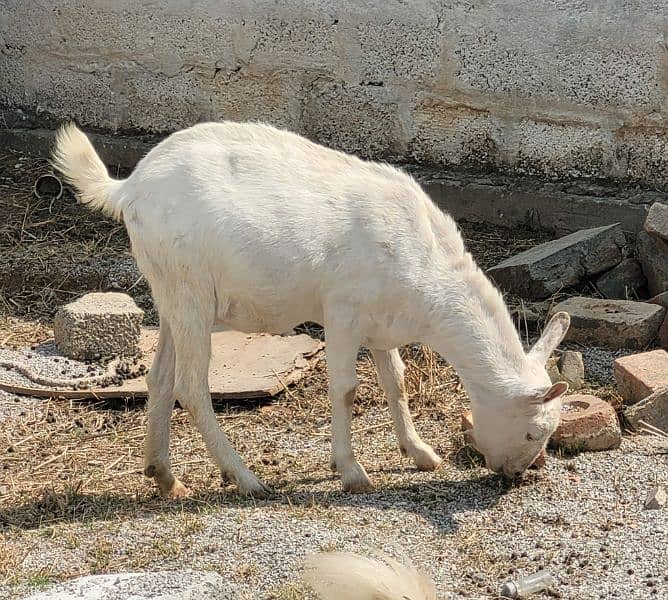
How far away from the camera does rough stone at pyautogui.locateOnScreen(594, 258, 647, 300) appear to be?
7.40 meters

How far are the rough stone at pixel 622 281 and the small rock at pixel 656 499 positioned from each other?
2.52m

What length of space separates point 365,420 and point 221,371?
0.92 metres

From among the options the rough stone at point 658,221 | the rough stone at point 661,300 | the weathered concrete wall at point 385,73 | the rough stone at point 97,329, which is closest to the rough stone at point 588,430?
the rough stone at point 661,300

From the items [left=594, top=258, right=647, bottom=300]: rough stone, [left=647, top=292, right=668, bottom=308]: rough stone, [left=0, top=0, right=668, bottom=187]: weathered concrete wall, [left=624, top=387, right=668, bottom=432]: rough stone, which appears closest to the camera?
[left=624, top=387, right=668, bottom=432]: rough stone

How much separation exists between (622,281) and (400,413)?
95.4 inches

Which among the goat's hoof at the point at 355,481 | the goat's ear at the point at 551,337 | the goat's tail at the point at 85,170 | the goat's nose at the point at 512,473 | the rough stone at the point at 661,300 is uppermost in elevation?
the goat's tail at the point at 85,170

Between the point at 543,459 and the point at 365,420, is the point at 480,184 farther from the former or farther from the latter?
the point at 543,459

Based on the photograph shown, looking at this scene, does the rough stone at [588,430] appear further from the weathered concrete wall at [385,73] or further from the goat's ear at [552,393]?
the weathered concrete wall at [385,73]

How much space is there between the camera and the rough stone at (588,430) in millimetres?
5500

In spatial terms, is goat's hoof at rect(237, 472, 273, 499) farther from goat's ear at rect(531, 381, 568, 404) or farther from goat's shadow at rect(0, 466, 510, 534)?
goat's ear at rect(531, 381, 568, 404)

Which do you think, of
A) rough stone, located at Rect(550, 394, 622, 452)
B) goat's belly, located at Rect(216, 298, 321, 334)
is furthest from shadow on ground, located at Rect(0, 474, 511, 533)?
→ goat's belly, located at Rect(216, 298, 321, 334)

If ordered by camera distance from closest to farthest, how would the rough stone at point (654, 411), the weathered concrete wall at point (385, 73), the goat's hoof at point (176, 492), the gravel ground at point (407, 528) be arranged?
the gravel ground at point (407, 528) → the goat's hoof at point (176, 492) → the rough stone at point (654, 411) → the weathered concrete wall at point (385, 73)

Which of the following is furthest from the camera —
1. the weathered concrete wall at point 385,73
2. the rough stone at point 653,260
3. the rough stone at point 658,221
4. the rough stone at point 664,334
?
the weathered concrete wall at point 385,73

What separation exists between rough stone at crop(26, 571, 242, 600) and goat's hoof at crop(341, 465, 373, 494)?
3.64ft
